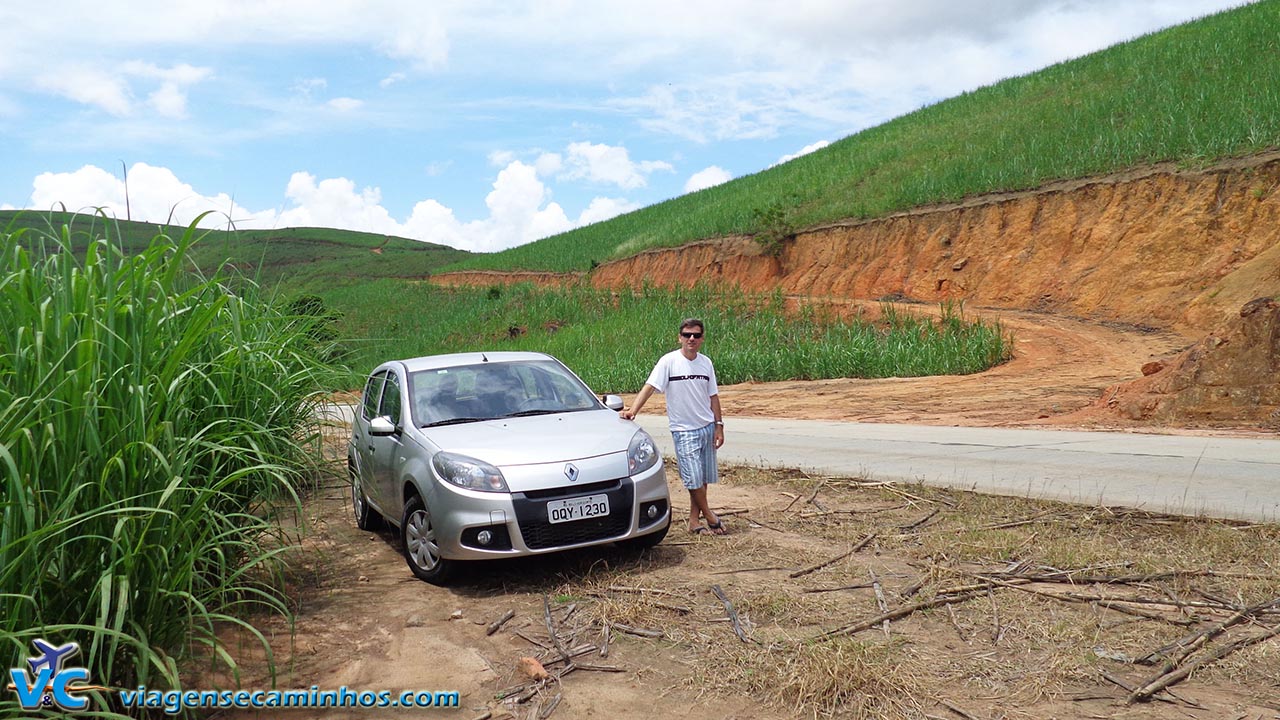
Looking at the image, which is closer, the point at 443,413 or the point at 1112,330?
the point at 443,413

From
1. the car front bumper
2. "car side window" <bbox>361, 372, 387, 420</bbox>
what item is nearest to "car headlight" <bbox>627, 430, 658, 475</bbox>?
the car front bumper

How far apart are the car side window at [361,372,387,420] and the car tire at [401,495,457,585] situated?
165 centimetres

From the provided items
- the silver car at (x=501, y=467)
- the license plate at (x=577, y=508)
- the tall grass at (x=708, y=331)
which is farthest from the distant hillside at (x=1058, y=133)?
the license plate at (x=577, y=508)

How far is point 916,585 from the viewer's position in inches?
221

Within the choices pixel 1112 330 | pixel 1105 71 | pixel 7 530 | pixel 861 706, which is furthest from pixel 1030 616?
pixel 1105 71

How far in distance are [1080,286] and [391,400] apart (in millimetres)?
21993

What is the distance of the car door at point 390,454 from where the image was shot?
22.3ft

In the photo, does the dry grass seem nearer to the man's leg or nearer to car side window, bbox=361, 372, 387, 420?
the man's leg

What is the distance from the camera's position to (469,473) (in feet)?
19.6

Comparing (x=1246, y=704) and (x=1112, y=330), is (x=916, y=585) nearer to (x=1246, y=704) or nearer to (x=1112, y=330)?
(x=1246, y=704)

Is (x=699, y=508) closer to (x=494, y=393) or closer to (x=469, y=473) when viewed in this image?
(x=494, y=393)

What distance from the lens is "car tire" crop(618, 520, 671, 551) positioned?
658 cm

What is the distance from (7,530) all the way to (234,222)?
107 inches

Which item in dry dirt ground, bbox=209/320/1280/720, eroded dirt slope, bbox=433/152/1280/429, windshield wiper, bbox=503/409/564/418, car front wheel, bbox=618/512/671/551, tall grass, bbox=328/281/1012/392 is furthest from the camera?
tall grass, bbox=328/281/1012/392
